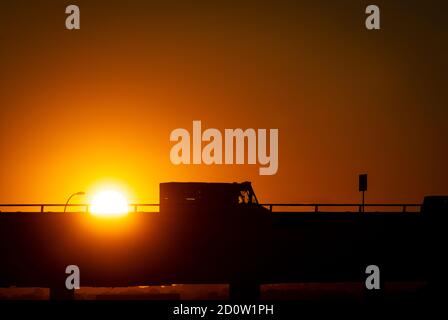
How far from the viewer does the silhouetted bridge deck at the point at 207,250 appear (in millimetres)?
21703

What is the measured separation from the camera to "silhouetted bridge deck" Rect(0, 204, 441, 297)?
21.7m

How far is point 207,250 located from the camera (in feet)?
73.6

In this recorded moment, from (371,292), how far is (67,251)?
11.1 meters

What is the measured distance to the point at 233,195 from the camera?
29.2m

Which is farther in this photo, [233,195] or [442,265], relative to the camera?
[233,195]

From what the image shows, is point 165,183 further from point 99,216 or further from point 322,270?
point 322,270
